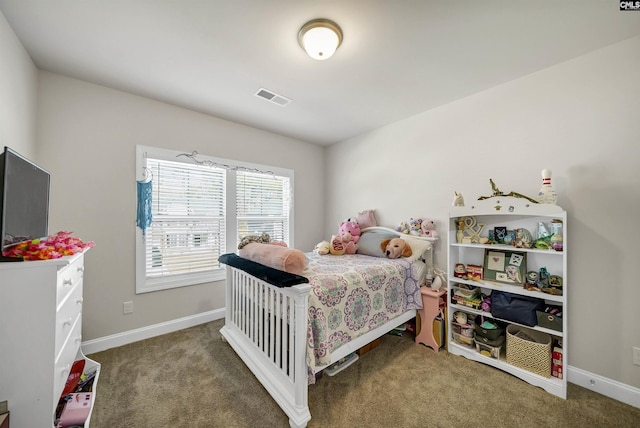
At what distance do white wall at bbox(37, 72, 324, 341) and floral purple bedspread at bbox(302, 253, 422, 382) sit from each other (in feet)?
6.09

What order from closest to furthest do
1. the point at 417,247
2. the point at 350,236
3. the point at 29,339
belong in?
the point at 29,339 → the point at 417,247 → the point at 350,236

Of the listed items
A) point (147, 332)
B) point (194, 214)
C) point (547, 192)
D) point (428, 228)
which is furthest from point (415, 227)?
point (147, 332)

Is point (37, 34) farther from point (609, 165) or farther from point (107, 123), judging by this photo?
point (609, 165)

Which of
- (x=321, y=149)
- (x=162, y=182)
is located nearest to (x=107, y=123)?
(x=162, y=182)

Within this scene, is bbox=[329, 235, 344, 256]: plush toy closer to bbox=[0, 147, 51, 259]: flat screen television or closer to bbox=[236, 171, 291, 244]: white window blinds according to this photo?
bbox=[236, 171, 291, 244]: white window blinds

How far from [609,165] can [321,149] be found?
10.7 feet

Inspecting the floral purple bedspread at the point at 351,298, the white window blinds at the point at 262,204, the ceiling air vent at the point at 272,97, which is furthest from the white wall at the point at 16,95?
the floral purple bedspread at the point at 351,298

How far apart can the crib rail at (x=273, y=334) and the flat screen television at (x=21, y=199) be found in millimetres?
1346

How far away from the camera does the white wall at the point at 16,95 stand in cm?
150

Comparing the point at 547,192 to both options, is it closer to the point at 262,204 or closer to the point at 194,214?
the point at 262,204

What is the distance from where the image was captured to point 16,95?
1.67 m

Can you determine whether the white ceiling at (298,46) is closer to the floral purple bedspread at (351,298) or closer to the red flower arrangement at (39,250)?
the red flower arrangement at (39,250)

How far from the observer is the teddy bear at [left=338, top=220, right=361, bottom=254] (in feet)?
9.71

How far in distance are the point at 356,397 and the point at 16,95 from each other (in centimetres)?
320
